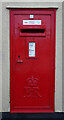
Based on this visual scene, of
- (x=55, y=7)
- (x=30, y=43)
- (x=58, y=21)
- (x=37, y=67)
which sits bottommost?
(x=37, y=67)

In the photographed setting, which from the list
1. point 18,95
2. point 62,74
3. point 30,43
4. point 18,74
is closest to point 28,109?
point 18,95

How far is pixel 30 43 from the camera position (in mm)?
3410

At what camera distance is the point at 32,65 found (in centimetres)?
346

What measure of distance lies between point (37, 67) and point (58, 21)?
1.09m

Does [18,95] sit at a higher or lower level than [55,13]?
lower

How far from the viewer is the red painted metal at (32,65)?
11.1 feet

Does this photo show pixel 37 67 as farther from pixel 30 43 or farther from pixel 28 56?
pixel 30 43
